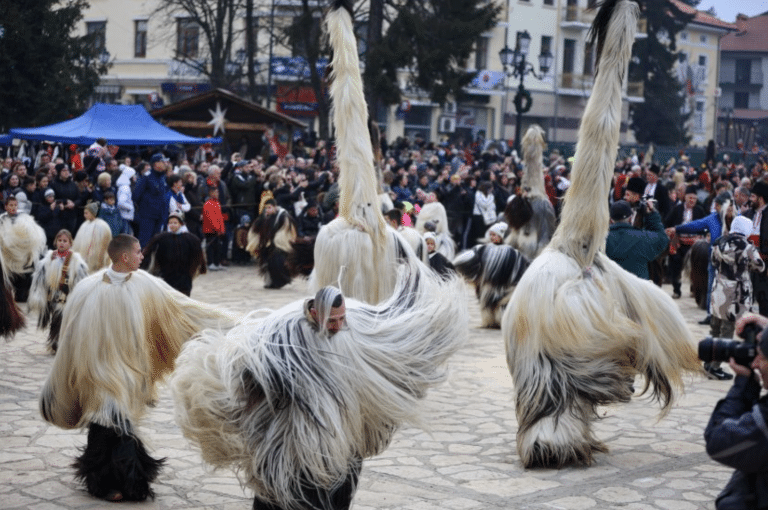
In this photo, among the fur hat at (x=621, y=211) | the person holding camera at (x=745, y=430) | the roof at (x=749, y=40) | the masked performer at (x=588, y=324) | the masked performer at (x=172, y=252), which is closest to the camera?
the person holding camera at (x=745, y=430)

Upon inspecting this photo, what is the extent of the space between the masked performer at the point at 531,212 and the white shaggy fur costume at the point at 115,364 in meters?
8.91

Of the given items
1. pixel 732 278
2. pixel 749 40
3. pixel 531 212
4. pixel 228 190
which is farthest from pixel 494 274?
pixel 749 40

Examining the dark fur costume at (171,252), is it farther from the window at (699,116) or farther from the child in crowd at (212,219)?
the window at (699,116)

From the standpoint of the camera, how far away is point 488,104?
5597cm

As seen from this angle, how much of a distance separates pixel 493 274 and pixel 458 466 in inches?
262

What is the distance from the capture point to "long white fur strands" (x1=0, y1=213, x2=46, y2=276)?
14439mm

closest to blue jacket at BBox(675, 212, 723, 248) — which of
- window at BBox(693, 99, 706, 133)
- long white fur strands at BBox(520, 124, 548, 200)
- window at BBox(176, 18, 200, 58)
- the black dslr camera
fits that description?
long white fur strands at BBox(520, 124, 548, 200)

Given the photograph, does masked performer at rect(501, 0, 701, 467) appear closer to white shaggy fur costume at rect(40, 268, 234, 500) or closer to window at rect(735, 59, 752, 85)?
white shaggy fur costume at rect(40, 268, 234, 500)

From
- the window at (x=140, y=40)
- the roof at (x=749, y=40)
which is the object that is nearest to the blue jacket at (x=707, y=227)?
the window at (x=140, y=40)

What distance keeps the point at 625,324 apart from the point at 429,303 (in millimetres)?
2430

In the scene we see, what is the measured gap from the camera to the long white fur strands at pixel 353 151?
9.27 meters

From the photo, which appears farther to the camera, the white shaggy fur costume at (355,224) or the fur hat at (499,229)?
the fur hat at (499,229)

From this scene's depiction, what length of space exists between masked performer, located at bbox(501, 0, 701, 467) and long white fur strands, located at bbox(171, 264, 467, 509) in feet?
7.49

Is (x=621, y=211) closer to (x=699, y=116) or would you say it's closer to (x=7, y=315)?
(x=7, y=315)
